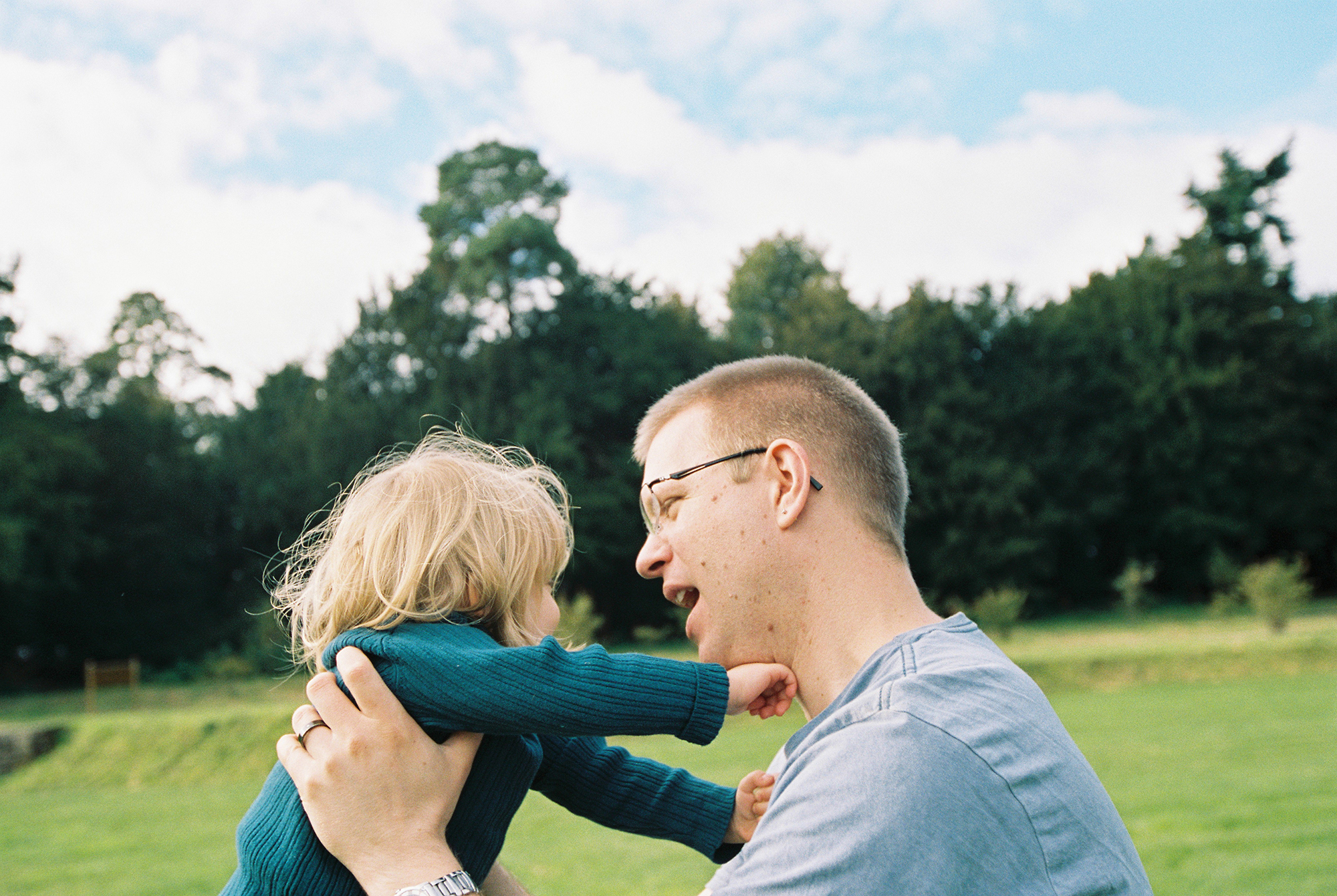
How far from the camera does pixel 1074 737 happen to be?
13391mm

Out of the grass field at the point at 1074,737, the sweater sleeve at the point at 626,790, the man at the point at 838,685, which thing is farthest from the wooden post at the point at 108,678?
the man at the point at 838,685

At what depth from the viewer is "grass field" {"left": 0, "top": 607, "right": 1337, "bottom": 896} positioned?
7734 mm

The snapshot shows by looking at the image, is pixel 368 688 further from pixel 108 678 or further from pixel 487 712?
pixel 108 678

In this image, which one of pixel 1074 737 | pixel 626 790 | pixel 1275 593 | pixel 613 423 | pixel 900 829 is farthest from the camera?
pixel 613 423

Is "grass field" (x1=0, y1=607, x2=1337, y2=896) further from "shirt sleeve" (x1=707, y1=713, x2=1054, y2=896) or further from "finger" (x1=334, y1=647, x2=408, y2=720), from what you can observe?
"shirt sleeve" (x1=707, y1=713, x2=1054, y2=896)

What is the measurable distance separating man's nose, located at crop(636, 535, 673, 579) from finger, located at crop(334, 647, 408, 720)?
577 millimetres

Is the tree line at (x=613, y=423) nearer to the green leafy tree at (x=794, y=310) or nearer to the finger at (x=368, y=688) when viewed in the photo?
the green leafy tree at (x=794, y=310)

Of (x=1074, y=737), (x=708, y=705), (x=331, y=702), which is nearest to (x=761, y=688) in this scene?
(x=708, y=705)

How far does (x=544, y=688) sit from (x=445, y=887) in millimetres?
473

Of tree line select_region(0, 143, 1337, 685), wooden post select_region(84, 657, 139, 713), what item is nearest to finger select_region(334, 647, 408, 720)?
wooden post select_region(84, 657, 139, 713)

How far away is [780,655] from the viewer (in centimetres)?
213

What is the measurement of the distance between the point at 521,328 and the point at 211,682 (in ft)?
48.9

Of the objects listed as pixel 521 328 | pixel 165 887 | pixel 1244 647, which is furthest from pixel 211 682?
pixel 1244 647

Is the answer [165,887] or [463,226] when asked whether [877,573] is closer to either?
[165,887]
